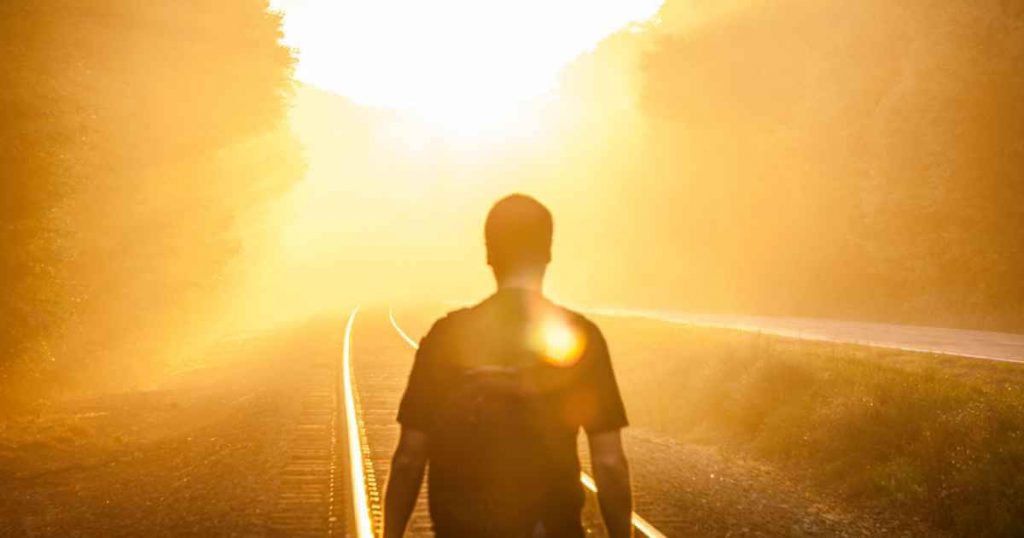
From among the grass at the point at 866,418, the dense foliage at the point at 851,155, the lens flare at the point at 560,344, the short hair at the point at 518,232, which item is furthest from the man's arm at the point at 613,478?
the dense foliage at the point at 851,155

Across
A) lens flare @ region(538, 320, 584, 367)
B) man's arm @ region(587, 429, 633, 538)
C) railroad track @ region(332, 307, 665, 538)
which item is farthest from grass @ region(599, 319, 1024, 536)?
lens flare @ region(538, 320, 584, 367)

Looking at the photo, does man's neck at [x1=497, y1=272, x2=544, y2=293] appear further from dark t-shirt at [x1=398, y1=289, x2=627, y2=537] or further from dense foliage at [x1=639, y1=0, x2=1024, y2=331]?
dense foliage at [x1=639, y1=0, x2=1024, y2=331]

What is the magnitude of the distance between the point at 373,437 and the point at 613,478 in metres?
9.86

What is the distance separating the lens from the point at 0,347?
1532cm

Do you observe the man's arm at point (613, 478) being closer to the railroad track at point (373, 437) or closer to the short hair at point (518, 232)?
the short hair at point (518, 232)

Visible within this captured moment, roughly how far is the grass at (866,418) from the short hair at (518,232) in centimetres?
773

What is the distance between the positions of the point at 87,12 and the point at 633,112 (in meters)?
38.0

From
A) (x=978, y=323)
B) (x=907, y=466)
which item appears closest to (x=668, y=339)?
(x=978, y=323)

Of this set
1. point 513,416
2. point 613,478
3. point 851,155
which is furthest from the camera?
point 851,155

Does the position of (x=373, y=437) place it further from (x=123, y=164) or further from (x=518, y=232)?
(x=123, y=164)

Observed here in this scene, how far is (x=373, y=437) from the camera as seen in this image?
12.7 meters

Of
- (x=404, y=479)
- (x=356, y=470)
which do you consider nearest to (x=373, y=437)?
(x=356, y=470)

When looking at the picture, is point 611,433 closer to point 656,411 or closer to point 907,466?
point 907,466

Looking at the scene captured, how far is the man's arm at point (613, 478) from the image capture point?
10.5 ft
